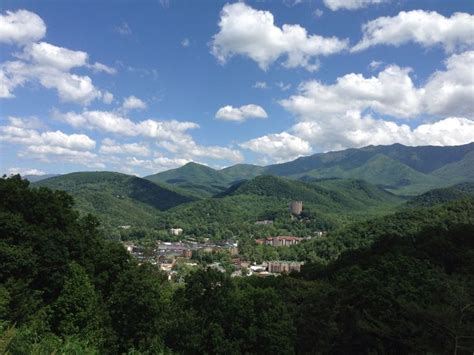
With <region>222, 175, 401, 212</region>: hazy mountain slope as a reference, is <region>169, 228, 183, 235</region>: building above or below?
below

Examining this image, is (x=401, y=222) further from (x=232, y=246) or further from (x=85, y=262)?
(x=85, y=262)

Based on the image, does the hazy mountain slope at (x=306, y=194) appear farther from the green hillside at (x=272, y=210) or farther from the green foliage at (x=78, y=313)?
the green foliage at (x=78, y=313)

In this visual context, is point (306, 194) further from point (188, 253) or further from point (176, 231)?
point (188, 253)

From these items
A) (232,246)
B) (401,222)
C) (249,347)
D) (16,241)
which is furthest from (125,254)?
A: (232,246)

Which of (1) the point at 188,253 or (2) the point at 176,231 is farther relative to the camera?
(2) the point at 176,231

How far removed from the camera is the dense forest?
13.6m

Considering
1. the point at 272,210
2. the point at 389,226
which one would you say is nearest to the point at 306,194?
the point at 272,210

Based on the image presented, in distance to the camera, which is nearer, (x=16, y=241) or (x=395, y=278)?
(x=16, y=241)

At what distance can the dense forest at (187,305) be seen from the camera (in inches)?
534

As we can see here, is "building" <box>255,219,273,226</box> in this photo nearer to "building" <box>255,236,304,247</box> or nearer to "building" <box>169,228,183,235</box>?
"building" <box>255,236,304,247</box>

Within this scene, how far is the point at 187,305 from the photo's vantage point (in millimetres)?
15453

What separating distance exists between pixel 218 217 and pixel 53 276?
441 ft

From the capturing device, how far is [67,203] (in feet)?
66.8

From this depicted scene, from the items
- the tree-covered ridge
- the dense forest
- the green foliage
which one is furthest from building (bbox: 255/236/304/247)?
the green foliage
